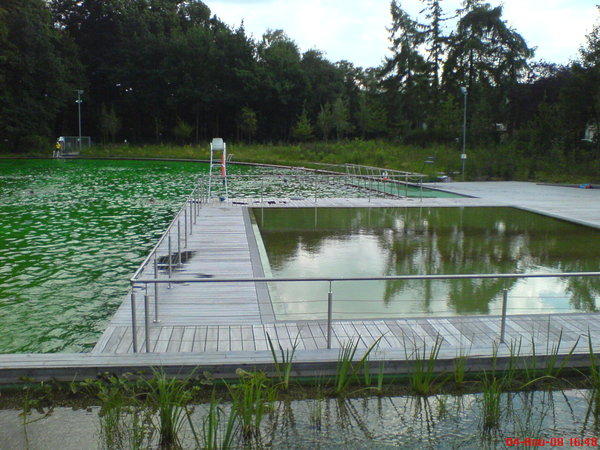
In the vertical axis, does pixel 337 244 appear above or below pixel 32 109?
below

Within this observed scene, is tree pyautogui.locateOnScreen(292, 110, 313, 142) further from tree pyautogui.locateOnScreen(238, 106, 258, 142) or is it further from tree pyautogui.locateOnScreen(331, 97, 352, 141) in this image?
tree pyautogui.locateOnScreen(238, 106, 258, 142)

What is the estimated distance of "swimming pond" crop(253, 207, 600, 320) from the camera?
25.2ft

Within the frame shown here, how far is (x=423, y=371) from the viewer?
5.96 m

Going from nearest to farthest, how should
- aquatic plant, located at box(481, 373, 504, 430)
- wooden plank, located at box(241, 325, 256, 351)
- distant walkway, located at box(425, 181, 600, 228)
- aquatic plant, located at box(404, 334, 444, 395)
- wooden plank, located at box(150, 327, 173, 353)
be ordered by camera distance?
aquatic plant, located at box(481, 373, 504, 430), aquatic plant, located at box(404, 334, 444, 395), wooden plank, located at box(150, 327, 173, 353), wooden plank, located at box(241, 325, 256, 351), distant walkway, located at box(425, 181, 600, 228)

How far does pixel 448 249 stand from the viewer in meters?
13.5

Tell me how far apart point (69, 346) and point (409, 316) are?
4.31 meters

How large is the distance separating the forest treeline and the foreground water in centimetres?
4028

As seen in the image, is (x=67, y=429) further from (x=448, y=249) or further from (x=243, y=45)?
(x=243, y=45)

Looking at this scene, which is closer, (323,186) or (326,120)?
(323,186)

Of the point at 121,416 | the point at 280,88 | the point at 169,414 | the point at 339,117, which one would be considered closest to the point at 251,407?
the point at 169,414

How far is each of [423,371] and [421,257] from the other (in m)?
6.70

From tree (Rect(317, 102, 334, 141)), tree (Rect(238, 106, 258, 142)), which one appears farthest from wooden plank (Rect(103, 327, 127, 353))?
tree (Rect(238, 106, 258, 142))

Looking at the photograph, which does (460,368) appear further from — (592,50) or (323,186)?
(592,50)

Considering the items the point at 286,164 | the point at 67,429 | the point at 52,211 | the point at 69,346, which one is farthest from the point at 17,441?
the point at 286,164
